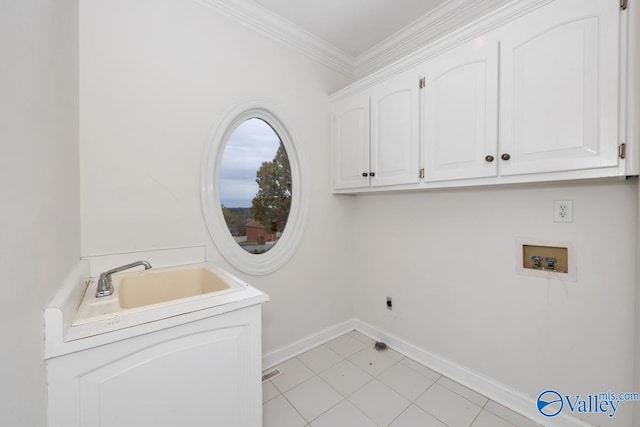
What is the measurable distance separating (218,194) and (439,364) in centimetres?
204

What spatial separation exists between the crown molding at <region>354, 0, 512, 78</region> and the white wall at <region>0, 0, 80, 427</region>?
213cm

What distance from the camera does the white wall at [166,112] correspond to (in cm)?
133

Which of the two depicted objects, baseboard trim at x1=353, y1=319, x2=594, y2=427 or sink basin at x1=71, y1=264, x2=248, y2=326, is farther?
baseboard trim at x1=353, y1=319, x2=594, y2=427

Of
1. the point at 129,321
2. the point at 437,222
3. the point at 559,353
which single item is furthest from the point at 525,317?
the point at 129,321

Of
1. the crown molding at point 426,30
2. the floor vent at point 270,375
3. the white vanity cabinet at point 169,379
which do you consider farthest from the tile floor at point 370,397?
the crown molding at point 426,30

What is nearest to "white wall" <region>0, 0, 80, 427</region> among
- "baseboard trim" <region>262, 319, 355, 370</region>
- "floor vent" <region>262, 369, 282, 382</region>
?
"floor vent" <region>262, 369, 282, 382</region>

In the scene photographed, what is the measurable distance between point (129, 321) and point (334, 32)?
2.37 meters

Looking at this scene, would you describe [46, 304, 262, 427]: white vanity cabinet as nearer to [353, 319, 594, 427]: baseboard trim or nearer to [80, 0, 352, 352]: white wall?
[80, 0, 352, 352]: white wall

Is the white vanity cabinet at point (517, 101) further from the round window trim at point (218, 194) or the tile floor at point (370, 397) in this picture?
the tile floor at point (370, 397)

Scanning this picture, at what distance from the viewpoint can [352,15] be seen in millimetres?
1902

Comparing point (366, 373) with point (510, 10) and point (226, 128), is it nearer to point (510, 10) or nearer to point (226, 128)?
point (226, 128)

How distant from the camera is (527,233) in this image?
148 cm

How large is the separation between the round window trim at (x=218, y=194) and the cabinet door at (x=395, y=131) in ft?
2.12

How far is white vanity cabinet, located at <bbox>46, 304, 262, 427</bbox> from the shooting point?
0.75 metres
